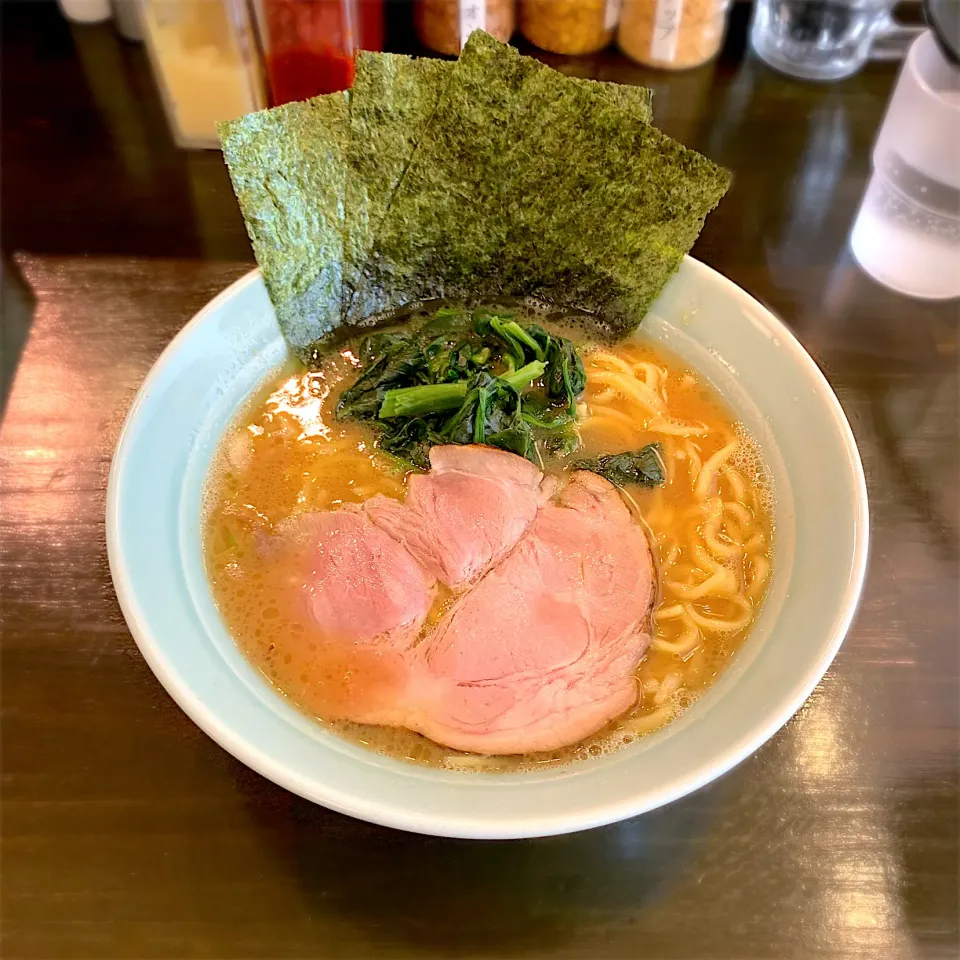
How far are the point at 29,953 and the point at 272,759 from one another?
42cm

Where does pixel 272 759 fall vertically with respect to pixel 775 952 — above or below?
above

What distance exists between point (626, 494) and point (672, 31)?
1305 mm

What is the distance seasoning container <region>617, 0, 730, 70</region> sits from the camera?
196cm

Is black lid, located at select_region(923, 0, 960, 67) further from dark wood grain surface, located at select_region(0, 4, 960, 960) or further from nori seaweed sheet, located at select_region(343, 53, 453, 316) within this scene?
nori seaweed sheet, located at select_region(343, 53, 453, 316)

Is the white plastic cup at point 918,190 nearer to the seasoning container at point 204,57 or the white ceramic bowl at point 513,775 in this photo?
the white ceramic bowl at point 513,775

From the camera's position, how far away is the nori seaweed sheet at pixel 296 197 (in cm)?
121

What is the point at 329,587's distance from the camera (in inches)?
46.7

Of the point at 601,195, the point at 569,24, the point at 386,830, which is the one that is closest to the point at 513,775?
the point at 386,830

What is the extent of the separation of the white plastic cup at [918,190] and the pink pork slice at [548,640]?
898 mm

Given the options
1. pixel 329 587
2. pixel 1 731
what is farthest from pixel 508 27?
pixel 1 731

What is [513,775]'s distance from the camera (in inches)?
38.0

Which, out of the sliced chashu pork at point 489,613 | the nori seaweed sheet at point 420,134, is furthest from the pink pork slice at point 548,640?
the nori seaweed sheet at point 420,134

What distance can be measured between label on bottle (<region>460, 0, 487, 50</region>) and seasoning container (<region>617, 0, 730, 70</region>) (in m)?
0.36

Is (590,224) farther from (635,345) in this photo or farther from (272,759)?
(272,759)
